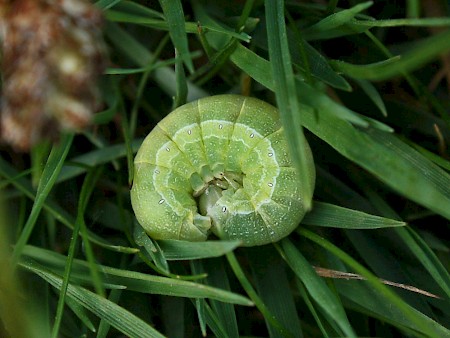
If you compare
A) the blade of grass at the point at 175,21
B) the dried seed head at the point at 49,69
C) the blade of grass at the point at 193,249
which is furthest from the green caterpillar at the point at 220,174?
the dried seed head at the point at 49,69

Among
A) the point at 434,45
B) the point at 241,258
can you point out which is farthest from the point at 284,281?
the point at 434,45

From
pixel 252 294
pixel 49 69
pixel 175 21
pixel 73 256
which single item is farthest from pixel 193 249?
pixel 49 69

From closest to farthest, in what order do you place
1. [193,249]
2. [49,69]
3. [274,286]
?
[49,69] < [193,249] < [274,286]

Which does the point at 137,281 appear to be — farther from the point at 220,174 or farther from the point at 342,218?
the point at 342,218

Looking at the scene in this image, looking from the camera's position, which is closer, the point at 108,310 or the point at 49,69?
the point at 49,69

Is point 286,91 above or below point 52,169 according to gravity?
above

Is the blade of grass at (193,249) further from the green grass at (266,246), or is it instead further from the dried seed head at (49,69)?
the dried seed head at (49,69)

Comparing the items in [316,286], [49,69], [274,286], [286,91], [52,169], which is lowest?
[274,286]
